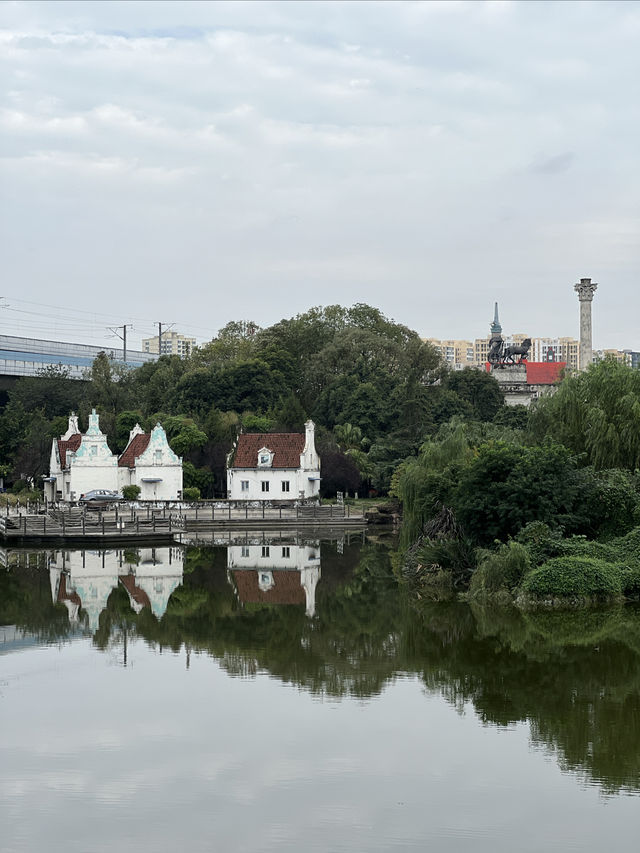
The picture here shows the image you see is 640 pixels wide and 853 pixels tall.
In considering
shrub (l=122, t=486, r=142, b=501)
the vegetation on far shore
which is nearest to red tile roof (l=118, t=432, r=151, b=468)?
shrub (l=122, t=486, r=142, b=501)

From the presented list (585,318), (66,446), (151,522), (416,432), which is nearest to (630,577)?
(151,522)

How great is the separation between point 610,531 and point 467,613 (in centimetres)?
546

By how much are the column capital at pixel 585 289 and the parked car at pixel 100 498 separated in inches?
1483

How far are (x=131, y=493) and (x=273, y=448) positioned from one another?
313 inches

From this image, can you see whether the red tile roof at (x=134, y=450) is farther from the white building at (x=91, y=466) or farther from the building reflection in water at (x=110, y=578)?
the building reflection in water at (x=110, y=578)

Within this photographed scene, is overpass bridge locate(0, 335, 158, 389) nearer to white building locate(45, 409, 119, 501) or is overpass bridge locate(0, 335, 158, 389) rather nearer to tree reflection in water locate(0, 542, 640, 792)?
white building locate(45, 409, 119, 501)

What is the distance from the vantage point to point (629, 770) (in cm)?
1387

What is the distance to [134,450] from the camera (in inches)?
2319

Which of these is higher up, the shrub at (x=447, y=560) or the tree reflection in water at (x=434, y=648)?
the shrub at (x=447, y=560)

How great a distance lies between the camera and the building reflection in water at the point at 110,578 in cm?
2803

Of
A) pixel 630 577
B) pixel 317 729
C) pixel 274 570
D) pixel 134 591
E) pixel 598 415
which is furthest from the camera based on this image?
pixel 274 570

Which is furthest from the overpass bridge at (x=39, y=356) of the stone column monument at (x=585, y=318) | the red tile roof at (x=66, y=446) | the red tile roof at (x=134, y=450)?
the stone column monument at (x=585, y=318)

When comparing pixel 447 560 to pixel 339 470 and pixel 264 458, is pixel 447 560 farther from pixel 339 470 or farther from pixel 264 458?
pixel 339 470

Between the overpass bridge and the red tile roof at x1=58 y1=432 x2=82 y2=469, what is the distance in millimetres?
21376
